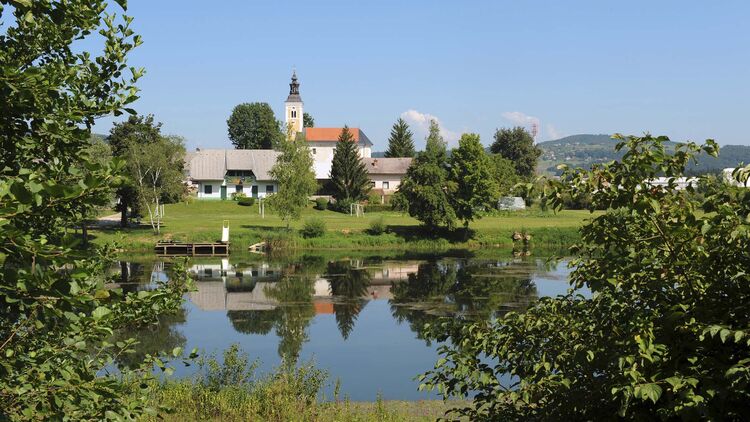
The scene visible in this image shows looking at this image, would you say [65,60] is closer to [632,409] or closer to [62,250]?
[62,250]

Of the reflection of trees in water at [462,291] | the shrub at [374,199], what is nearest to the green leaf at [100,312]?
the reflection of trees in water at [462,291]

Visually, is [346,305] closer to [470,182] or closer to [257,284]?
[257,284]

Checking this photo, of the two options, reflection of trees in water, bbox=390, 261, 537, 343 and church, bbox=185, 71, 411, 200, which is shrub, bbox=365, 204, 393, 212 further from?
reflection of trees in water, bbox=390, 261, 537, 343

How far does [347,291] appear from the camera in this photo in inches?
1430

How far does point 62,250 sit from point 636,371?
152 inches

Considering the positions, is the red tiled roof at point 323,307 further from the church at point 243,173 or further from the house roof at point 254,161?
the house roof at point 254,161

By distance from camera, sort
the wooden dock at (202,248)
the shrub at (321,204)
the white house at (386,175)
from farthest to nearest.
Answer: the white house at (386,175), the shrub at (321,204), the wooden dock at (202,248)

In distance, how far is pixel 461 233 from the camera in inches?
2124

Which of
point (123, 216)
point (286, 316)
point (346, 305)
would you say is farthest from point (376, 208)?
point (286, 316)

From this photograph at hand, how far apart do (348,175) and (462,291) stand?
41.3 metres

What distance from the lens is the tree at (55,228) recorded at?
13.2 feet

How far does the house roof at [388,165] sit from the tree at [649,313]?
81523 millimetres

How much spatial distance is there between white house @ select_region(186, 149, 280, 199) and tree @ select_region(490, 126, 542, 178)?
3264cm

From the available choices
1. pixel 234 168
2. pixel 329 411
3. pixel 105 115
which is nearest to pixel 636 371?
pixel 105 115
